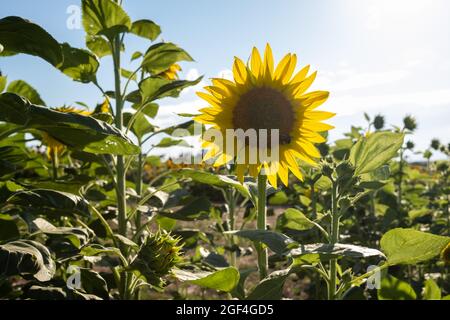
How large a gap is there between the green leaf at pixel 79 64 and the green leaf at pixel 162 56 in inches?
8.7

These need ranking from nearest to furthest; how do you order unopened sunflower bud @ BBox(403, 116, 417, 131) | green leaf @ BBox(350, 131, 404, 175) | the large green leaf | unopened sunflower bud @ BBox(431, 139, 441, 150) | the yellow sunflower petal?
the large green leaf, green leaf @ BBox(350, 131, 404, 175), the yellow sunflower petal, unopened sunflower bud @ BBox(403, 116, 417, 131), unopened sunflower bud @ BBox(431, 139, 441, 150)

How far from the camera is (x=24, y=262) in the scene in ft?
3.28

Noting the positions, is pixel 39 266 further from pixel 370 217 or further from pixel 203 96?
pixel 370 217

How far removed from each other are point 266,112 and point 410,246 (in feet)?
1.95

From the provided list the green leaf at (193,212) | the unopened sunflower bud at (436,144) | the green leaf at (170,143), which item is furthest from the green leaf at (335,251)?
the unopened sunflower bud at (436,144)

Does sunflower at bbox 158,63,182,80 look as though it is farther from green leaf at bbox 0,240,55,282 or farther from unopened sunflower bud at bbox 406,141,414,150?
unopened sunflower bud at bbox 406,141,414,150

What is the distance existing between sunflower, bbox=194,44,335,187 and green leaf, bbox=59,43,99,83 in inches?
21.2

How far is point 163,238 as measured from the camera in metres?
1.29

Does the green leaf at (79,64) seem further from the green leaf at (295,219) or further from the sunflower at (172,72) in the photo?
the green leaf at (295,219)

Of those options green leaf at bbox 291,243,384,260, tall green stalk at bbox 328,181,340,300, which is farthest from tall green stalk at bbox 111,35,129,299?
green leaf at bbox 291,243,384,260

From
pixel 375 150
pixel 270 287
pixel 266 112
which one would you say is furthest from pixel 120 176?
pixel 375 150

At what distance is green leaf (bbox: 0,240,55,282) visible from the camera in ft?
3.19

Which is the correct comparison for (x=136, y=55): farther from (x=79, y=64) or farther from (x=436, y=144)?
(x=436, y=144)
